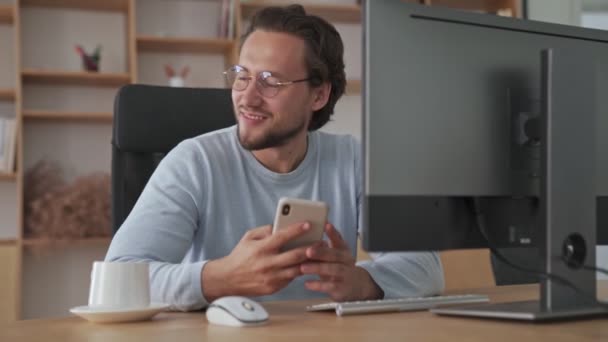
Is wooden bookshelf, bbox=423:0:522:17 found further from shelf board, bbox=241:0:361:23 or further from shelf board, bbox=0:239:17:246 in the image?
shelf board, bbox=0:239:17:246

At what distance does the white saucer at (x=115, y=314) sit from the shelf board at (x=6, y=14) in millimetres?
2911

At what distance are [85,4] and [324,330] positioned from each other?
10.7ft

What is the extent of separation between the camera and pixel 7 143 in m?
3.72

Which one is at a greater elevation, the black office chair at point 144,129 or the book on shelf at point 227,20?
the book on shelf at point 227,20

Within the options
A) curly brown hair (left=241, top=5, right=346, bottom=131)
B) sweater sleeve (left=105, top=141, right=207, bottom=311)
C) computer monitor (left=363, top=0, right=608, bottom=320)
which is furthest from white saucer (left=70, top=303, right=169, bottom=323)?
curly brown hair (left=241, top=5, right=346, bottom=131)

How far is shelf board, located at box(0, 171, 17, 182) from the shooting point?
12.1ft

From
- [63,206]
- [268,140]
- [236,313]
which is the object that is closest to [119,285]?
[236,313]

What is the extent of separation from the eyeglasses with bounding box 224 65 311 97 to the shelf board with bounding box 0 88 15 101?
7.43 ft

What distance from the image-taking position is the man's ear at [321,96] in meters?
2.01

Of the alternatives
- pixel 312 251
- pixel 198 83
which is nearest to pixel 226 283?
pixel 312 251

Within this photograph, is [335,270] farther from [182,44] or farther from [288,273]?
[182,44]

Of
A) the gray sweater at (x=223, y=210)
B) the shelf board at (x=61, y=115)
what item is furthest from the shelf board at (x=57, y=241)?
the gray sweater at (x=223, y=210)

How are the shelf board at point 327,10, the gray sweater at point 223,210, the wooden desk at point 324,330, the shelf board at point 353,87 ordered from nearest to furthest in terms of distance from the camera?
the wooden desk at point 324,330 → the gray sweater at point 223,210 → the shelf board at point 327,10 → the shelf board at point 353,87

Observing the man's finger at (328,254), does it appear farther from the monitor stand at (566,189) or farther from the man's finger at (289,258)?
the monitor stand at (566,189)
